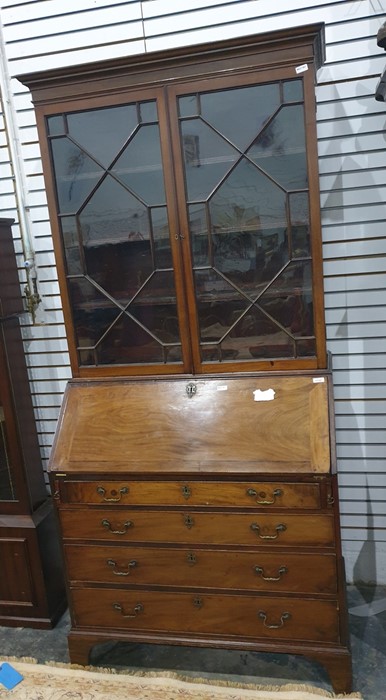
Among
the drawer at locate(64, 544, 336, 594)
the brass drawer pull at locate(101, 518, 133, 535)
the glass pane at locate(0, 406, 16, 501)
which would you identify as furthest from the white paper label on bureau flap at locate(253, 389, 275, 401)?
the glass pane at locate(0, 406, 16, 501)

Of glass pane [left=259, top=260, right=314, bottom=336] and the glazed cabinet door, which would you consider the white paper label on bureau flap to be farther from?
glass pane [left=259, top=260, right=314, bottom=336]

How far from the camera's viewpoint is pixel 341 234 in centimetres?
273

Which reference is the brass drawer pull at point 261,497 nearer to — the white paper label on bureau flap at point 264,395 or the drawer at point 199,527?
the drawer at point 199,527

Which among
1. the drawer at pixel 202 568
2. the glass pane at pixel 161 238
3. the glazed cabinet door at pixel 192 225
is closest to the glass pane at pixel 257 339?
the glazed cabinet door at pixel 192 225

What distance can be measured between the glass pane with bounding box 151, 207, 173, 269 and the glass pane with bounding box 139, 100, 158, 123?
1.16 feet

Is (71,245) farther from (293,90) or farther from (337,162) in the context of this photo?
(337,162)

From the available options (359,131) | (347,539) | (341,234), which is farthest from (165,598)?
(359,131)

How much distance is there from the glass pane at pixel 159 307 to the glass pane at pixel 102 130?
1.77 feet

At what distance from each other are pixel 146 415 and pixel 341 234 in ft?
4.20

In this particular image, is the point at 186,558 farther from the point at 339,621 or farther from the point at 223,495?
the point at 339,621

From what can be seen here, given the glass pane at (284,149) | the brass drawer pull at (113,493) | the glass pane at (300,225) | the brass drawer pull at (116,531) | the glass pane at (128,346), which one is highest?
the glass pane at (284,149)

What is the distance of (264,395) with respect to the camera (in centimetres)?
232

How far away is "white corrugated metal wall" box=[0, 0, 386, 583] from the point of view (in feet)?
8.48

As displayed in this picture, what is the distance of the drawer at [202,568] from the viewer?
2.22 meters
